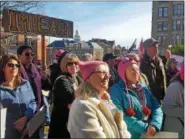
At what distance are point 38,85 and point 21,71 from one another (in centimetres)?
35

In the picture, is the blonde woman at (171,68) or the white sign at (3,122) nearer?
Result: the white sign at (3,122)

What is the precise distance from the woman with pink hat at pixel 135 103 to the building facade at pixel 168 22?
0.51 meters

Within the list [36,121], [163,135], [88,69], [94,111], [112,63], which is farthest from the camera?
[112,63]

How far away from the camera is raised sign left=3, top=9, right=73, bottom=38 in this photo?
2.85 metres

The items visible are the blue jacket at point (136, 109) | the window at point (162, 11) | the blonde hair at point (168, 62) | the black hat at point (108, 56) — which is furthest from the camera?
the black hat at point (108, 56)

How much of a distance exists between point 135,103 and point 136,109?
5 cm

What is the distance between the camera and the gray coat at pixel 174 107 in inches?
103

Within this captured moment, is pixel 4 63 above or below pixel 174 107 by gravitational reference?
above

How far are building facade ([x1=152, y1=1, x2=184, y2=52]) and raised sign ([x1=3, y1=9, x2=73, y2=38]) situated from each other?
0.80 metres

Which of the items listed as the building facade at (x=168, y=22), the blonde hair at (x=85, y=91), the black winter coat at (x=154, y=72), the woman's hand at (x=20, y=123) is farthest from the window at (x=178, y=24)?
the woman's hand at (x=20, y=123)

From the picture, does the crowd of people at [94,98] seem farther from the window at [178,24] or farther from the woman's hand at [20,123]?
the window at [178,24]

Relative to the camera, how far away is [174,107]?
105 inches

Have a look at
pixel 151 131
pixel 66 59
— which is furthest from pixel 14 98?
pixel 151 131

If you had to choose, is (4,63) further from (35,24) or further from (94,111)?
(94,111)
